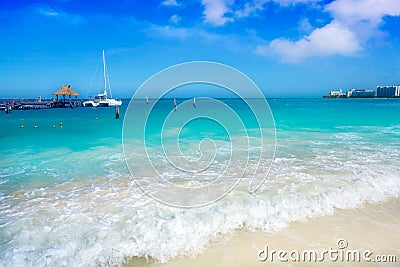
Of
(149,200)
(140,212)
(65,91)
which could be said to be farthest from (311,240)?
(65,91)

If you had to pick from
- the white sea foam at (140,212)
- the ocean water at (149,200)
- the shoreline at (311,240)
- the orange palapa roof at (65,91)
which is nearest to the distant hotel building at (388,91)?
the orange palapa roof at (65,91)

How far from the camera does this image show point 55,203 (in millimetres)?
6965

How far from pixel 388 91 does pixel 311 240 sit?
224m

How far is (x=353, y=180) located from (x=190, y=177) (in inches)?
210

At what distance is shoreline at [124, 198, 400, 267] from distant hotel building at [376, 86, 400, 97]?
21453 centimetres

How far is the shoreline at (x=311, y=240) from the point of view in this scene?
4461 millimetres

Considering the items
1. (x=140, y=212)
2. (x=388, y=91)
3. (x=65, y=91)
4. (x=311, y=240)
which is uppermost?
(x=388, y=91)

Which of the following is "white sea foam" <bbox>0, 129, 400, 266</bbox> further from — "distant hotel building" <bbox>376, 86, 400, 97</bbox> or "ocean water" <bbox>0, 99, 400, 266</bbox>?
"distant hotel building" <bbox>376, 86, 400, 97</bbox>

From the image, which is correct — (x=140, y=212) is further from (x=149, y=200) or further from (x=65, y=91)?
(x=65, y=91)

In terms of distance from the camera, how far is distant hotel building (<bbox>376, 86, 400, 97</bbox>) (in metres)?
176

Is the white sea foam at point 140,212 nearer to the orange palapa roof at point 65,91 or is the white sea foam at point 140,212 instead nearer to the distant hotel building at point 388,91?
the orange palapa roof at point 65,91

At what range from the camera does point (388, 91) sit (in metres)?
183

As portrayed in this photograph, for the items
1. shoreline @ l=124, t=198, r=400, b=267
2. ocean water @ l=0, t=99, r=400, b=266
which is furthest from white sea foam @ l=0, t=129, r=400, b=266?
shoreline @ l=124, t=198, r=400, b=267

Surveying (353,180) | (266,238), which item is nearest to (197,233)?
(266,238)
